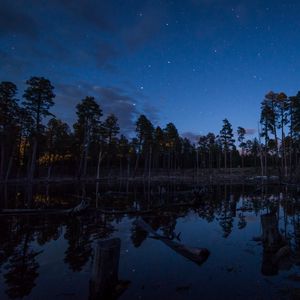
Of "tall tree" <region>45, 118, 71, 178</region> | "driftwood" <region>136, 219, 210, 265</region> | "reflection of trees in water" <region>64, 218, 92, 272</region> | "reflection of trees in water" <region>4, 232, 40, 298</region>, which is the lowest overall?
"reflection of trees in water" <region>4, 232, 40, 298</region>

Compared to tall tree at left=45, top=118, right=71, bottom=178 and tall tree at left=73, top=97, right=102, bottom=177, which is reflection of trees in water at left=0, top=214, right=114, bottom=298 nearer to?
tall tree at left=73, top=97, right=102, bottom=177

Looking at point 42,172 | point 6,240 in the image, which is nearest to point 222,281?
point 6,240

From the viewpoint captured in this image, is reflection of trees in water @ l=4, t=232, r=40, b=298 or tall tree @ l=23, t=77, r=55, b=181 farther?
tall tree @ l=23, t=77, r=55, b=181

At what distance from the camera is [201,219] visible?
16.9m

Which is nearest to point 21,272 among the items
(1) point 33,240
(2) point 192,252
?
(1) point 33,240

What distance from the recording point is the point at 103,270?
648 cm

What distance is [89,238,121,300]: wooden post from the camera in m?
6.46

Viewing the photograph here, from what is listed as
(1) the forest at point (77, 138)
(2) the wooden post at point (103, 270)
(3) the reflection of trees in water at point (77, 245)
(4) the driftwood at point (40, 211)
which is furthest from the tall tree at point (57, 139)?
(2) the wooden post at point (103, 270)

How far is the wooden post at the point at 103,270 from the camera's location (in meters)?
6.46

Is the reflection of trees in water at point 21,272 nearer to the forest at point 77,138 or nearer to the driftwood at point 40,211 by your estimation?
the driftwood at point 40,211

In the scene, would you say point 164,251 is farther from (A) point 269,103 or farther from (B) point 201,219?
(A) point 269,103

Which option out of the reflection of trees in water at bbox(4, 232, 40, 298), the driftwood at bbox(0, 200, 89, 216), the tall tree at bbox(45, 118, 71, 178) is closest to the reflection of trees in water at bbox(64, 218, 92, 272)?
the reflection of trees in water at bbox(4, 232, 40, 298)

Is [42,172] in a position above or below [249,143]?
below

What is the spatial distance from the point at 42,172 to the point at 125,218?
168 ft
